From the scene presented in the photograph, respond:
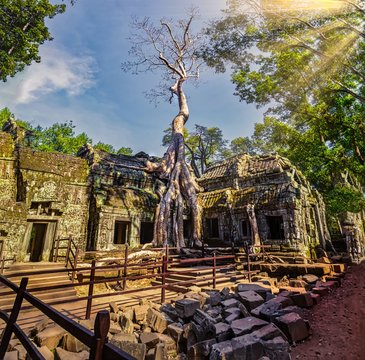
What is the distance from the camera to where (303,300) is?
219 inches

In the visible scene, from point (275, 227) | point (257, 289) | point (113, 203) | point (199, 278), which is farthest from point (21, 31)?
point (275, 227)

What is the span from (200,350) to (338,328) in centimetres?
303

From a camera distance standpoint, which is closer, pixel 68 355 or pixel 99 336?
pixel 99 336

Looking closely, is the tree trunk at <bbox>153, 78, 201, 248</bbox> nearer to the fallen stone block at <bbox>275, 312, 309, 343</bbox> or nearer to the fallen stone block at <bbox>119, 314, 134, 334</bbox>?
the fallen stone block at <bbox>119, 314, 134, 334</bbox>

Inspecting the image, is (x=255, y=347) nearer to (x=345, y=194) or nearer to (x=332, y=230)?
(x=345, y=194)

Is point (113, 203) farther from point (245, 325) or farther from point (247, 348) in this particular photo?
point (247, 348)

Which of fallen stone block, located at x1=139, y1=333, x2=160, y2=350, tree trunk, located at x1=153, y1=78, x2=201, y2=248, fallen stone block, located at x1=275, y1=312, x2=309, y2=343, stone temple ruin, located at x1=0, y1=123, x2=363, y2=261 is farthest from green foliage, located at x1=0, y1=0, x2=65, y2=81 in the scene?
fallen stone block, located at x1=275, y1=312, x2=309, y2=343

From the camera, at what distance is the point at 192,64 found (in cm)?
2089

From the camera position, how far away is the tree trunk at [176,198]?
44.9ft

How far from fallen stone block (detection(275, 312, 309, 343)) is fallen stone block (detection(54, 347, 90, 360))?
3.45 meters

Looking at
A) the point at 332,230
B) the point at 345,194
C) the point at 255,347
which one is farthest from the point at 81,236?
the point at 332,230

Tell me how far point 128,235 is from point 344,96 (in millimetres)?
13736

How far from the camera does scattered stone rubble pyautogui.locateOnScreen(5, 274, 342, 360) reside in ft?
11.5

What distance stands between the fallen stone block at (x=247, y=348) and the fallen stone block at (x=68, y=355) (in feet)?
7.39
